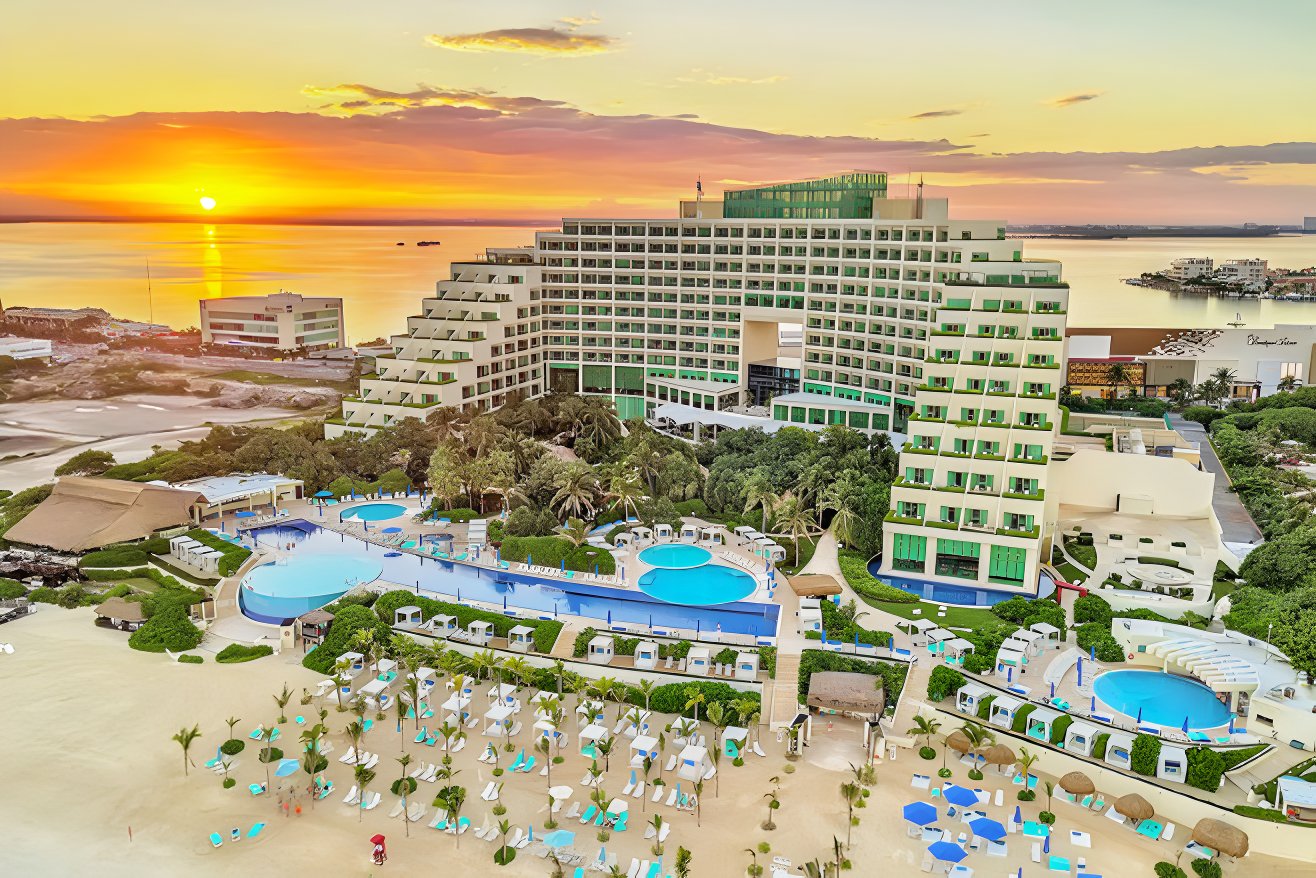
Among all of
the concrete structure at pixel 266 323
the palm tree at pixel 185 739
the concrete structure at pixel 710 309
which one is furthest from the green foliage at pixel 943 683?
the concrete structure at pixel 266 323

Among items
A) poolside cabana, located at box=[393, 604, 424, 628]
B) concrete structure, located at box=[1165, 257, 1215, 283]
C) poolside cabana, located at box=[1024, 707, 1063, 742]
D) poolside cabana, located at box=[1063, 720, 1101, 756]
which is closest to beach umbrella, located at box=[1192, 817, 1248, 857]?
poolside cabana, located at box=[1063, 720, 1101, 756]

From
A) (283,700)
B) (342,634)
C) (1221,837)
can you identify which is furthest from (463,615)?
(1221,837)

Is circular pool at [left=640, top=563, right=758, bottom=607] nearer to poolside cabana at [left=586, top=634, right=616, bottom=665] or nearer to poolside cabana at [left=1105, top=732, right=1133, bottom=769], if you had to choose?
poolside cabana at [left=586, top=634, right=616, bottom=665]

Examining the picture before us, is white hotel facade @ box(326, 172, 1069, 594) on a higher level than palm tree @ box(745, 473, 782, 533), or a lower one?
higher

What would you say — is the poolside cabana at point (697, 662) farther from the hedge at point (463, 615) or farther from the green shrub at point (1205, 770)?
the green shrub at point (1205, 770)

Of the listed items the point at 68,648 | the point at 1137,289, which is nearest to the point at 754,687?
the point at 68,648

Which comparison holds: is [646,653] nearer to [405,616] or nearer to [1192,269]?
[405,616]
